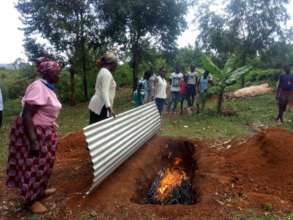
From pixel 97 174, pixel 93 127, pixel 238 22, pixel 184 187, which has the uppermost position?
pixel 238 22

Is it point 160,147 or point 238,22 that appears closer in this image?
point 160,147

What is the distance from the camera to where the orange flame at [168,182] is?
561 centimetres

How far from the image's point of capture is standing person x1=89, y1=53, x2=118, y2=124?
5504mm

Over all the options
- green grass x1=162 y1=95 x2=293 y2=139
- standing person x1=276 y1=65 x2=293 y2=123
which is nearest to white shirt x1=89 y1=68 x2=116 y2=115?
green grass x1=162 y1=95 x2=293 y2=139

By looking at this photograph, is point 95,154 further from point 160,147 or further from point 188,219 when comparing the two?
point 160,147

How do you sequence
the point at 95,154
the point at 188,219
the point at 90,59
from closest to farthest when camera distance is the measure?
1. the point at 188,219
2. the point at 95,154
3. the point at 90,59

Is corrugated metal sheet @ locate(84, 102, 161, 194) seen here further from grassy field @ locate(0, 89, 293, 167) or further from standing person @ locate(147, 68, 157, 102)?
standing person @ locate(147, 68, 157, 102)

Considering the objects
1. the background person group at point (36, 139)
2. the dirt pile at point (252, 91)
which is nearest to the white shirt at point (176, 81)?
the dirt pile at point (252, 91)

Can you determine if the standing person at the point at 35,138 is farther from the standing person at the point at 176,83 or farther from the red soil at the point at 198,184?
the standing person at the point at 176,83

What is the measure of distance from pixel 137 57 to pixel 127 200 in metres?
14.3

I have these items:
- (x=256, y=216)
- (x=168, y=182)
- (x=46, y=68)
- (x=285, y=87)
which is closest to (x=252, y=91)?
(x=285, y=87)

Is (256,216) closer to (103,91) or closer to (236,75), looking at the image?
(103,91)

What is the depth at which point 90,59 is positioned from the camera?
59.9ft

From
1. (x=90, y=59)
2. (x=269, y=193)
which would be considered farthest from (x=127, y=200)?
(x=90, y=59)
